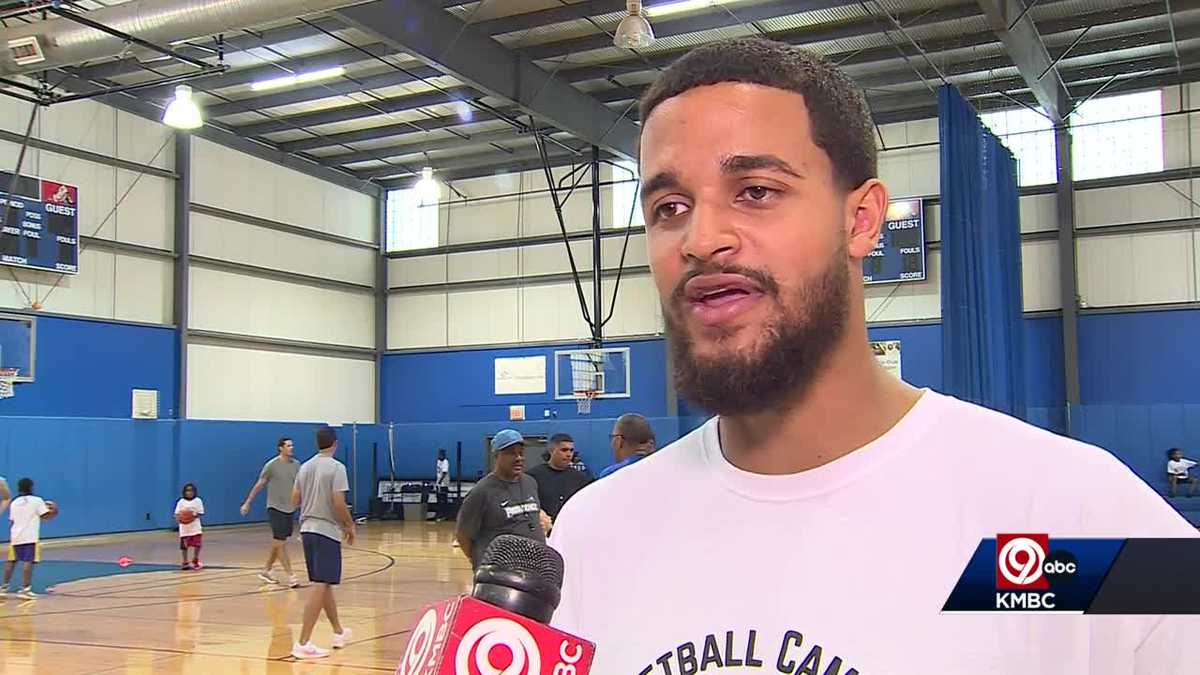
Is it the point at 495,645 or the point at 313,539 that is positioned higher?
the point at 495,645

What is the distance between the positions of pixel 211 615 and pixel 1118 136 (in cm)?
1812

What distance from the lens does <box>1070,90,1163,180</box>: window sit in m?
21.2

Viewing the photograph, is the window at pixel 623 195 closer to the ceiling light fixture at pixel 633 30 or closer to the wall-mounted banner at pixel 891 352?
the wall-mounted banner at pixel 891 352

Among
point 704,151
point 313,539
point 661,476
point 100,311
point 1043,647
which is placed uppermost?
point 100,311

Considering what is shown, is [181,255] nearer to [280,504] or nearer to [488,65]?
[488,65]

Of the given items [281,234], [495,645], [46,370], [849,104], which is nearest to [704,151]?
[849,104]

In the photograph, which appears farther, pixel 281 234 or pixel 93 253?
pixel 281 234

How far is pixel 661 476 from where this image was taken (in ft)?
5.41

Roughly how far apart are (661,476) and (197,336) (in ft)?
76.1

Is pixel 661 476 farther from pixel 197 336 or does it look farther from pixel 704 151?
pixel 197 336

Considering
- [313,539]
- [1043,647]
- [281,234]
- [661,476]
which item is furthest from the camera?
[281,234]

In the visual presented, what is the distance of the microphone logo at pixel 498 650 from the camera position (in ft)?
3.43

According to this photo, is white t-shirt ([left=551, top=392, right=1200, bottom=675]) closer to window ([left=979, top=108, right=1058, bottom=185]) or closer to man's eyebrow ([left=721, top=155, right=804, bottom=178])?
man's eyebrow ([left=721, top=155, right=804, bottom=178])

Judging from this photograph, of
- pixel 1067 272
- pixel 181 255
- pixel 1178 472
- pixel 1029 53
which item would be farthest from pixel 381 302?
pixel 1178 472
